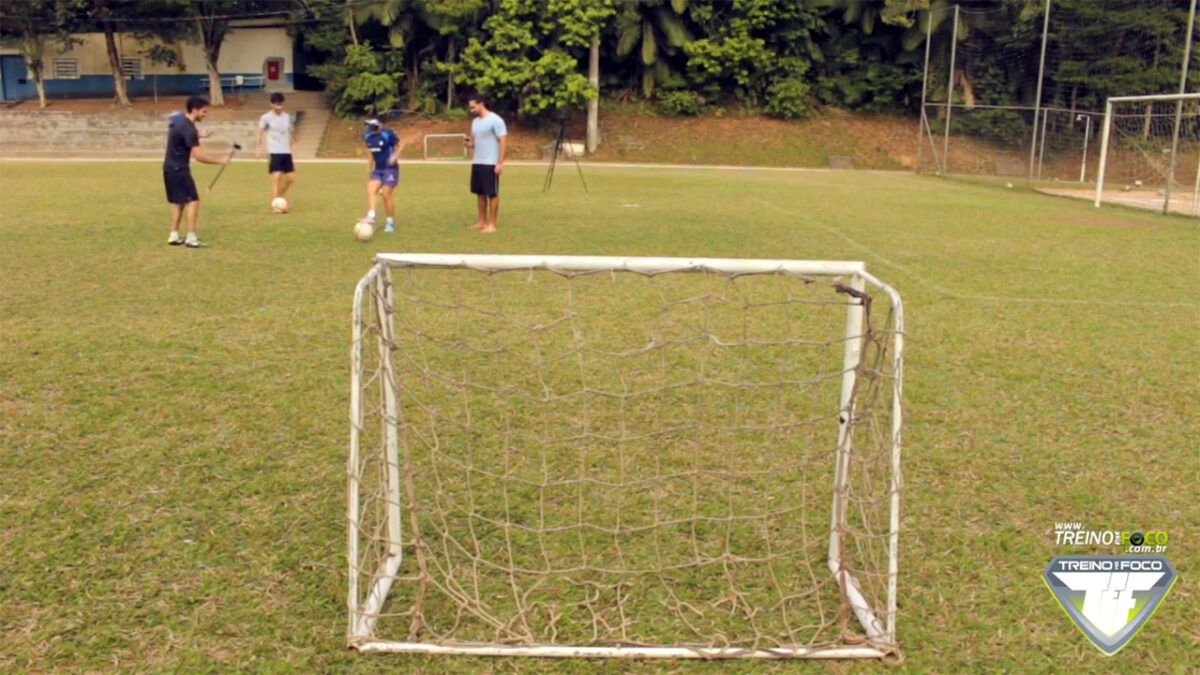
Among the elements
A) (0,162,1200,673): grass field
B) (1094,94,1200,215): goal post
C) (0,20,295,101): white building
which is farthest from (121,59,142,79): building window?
(1094,94,1200,215): goal post

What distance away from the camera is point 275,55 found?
4400 centimetres

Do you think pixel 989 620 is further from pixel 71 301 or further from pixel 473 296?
pixel 71 301

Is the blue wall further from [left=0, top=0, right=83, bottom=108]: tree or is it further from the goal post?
the goal post

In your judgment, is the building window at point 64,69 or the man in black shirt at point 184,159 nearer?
the man in black shirt at point 184,159

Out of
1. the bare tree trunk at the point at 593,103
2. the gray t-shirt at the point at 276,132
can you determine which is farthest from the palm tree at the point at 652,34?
the gray t-shirt at the point at 276,132

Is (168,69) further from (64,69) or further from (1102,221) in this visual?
(1102,221)

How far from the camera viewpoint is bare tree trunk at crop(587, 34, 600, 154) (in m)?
35.7

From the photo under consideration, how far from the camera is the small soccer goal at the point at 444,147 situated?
33.9 meters

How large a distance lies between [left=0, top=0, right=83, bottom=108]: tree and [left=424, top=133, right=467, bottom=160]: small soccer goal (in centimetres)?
1527

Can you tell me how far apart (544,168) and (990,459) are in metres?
25.2

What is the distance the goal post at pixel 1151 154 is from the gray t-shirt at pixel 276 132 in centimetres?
1473

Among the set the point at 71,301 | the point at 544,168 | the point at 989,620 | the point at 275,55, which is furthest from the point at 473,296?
the point at 275,55

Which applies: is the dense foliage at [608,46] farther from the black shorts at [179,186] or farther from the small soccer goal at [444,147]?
the black shorts at [179,186]

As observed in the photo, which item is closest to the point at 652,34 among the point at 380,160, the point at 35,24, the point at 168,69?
the point at 168,69
